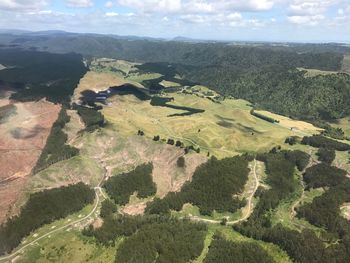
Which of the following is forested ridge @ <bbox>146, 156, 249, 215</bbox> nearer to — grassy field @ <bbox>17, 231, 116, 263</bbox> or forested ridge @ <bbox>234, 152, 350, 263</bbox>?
forested ridge @ <bbox>234, 152, 350, 263</bbox>

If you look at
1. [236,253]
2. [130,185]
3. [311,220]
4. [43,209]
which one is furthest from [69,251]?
[311,220]

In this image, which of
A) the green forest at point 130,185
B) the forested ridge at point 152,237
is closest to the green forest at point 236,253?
the forested ridge at point 152,237

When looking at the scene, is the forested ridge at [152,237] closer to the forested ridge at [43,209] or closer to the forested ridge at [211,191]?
the forested ridge at [211,191]

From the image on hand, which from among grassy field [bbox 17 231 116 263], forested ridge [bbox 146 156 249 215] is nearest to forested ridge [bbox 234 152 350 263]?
forested ridge [bbox 146 156 249 215]

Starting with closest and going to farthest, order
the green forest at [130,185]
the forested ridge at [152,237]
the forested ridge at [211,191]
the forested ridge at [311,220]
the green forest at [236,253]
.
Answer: the green forest at [236,253] < the forested ridge at [311,220] < the forested ridge at [152,237] < the forested ridge at [211,191] < the green forest at [130,185]

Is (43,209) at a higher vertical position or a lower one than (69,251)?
higher

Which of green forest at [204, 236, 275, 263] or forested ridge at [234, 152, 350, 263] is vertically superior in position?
forested ridge at [234, 152, 350, 263]

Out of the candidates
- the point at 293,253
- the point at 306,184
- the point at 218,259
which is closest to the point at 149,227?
the point at 218,259

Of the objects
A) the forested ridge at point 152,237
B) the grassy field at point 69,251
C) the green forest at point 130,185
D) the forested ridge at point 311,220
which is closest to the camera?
the grassy field at point 69,251

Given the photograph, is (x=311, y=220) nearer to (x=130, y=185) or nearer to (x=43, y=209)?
(x=130, y=185)
